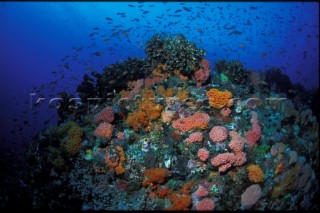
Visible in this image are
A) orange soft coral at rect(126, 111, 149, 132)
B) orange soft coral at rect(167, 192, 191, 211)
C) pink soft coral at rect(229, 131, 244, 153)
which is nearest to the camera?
orange soft coral at rect(167, 192, 191, 211)

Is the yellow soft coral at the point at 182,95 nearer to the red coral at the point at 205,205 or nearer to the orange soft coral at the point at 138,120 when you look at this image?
the orange soft coral at the point at 138,120

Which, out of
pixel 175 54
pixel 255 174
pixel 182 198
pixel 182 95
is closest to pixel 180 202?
pixel 182 198

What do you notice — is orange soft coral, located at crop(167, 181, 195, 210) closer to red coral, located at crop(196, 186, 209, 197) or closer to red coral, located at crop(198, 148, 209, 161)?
red coral, located at crop(196, 186, 209, 197)

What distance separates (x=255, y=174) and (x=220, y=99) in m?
2.69

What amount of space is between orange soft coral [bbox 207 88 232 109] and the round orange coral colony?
2.27 metres

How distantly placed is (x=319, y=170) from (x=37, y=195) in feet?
32.6

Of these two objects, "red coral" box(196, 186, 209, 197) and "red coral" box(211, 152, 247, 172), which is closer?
"red coral" box(196, 186, 209, 197)

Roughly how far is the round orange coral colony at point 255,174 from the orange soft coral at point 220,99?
7.45ft

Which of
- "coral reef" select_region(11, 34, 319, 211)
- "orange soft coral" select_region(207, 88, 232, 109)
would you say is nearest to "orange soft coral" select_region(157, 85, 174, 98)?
"coral reef" select_region(11, 34, 319, 211)

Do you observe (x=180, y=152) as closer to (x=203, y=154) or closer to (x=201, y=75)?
(x=203, y=154)

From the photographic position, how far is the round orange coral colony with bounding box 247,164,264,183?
6.43 m

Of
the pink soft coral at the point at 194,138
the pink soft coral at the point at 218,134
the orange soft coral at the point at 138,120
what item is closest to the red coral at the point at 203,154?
the pink soft coral at the point at 194,138

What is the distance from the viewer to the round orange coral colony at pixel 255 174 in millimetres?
6430

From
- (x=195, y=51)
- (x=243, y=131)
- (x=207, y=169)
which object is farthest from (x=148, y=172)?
(x=195, y=51)
